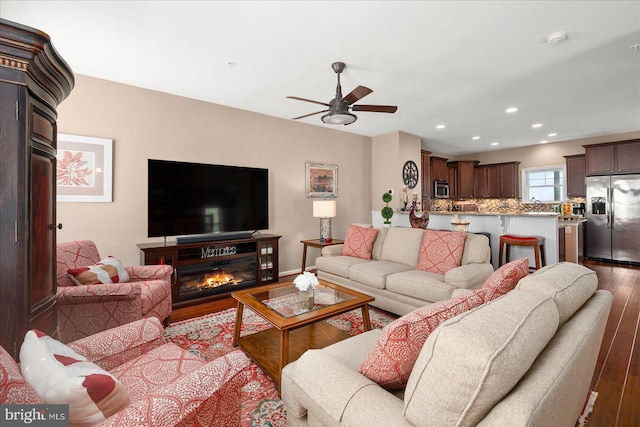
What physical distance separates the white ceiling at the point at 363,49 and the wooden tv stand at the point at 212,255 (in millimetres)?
1965

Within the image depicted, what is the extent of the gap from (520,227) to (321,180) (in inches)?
128

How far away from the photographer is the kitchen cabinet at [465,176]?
827cm

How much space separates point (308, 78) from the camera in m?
3.43

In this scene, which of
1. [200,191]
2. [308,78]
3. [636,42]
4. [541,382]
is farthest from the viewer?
[200,191]

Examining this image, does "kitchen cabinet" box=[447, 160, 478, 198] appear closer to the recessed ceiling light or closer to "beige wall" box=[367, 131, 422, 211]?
"beige wall" box=[367, 131, 422, 211]

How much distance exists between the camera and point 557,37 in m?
2.57

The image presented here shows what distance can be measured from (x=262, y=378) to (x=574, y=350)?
178cm

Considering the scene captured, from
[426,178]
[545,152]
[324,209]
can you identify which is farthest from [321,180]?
[545,152]

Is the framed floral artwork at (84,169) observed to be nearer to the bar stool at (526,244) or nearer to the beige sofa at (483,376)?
the beige sofa at (483,376)

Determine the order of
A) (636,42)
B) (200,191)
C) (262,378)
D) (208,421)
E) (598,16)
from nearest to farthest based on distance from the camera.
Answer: (208,421), (262,378), (598,16), (636,42), (200,191)

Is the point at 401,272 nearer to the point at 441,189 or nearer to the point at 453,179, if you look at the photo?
the point at 441,189

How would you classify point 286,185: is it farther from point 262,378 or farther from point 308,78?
point 262,378

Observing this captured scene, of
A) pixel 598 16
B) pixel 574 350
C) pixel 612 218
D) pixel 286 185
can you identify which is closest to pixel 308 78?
pixel 286 185

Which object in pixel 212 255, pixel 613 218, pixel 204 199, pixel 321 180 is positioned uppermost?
pixel 321 180
